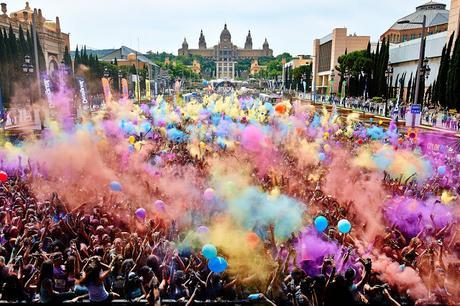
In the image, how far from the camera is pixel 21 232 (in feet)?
20.6

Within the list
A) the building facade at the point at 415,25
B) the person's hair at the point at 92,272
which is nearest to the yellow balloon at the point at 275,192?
the person's hair at the point at 92,272

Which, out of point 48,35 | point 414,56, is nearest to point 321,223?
point 414,56

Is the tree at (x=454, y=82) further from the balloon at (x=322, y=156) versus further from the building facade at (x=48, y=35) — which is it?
the building facade at (x=48, y=35)

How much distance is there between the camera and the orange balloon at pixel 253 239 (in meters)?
5.61

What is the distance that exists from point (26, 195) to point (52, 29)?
179 ft

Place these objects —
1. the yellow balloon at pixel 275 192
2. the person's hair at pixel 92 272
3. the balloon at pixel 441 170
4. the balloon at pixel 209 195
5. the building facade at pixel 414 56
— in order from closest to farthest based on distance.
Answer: the person's hair at pixel 92 272, the balloon at pixel 209 195, the yellow balloon at pixel 275 192, the balloon at pixel 441 170, the building facade at pixel 414 56

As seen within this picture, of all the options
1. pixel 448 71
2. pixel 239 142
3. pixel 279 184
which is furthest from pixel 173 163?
pixel 448 71

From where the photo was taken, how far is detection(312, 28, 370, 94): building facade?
2948 inches

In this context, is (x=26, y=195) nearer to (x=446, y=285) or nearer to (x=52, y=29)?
(x=446, y=285)

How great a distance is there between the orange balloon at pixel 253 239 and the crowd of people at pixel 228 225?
0.04 meters

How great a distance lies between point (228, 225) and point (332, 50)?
A: 2962 inches

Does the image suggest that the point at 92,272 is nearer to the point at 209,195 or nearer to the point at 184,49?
the point at 209,195

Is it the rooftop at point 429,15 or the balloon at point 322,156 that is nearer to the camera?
the balloon at point 322,156

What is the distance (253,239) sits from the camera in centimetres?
565
